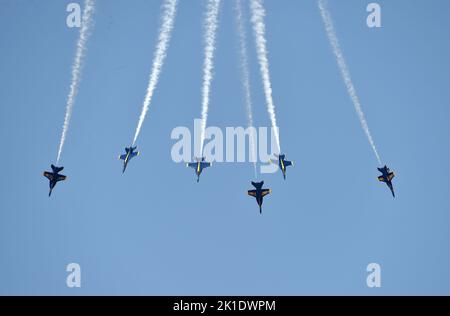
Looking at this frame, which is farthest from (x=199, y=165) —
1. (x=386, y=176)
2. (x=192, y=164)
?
(x=386, y=176)

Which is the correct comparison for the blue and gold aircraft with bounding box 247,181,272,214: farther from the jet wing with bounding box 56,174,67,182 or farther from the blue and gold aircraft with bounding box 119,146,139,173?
the jet wing with bounding box 56,174,67,182

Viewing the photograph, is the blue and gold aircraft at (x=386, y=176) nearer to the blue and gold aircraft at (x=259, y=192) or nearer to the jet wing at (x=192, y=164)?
the blue and gold aircraft at (x=259, y=192)

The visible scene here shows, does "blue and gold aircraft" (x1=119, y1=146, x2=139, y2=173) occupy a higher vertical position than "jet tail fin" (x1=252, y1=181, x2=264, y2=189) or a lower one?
higher

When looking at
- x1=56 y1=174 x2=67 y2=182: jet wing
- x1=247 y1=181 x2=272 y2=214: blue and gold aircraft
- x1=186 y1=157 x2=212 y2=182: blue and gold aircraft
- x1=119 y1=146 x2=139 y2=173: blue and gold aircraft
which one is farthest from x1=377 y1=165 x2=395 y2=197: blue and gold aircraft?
x1=56 y1=174 x2=67 y2=182: jet wing

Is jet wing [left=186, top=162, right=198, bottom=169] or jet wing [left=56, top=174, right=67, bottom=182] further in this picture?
jet wing [left=186, top=162, right=198, bottom=169]

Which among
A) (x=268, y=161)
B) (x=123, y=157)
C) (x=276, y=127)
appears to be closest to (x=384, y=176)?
(x=268, y=161)

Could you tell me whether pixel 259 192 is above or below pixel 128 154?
below

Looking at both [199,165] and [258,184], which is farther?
[199,165]

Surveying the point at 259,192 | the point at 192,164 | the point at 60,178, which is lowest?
the point at 259,192

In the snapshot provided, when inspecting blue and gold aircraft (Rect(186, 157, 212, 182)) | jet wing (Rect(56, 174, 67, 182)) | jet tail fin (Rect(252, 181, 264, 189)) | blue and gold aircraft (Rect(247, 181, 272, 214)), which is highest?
blue and gold aircraft (Rect(186, 157, 212, 182))

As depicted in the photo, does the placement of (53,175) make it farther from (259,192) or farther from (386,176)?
(386,176)

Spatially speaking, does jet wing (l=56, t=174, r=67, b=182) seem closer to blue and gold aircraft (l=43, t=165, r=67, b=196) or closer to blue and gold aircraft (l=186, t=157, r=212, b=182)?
blue and gold aircraft (l=43, t=165, r=67, b=196)

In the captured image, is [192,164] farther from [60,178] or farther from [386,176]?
[386,176]

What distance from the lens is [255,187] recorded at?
32438 mm
